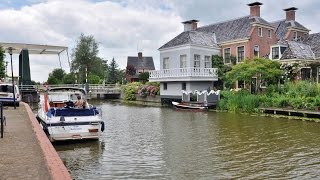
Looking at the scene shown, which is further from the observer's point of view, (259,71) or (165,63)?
(165,63)

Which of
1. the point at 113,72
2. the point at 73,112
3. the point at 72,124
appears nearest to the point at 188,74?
the point at 73,112

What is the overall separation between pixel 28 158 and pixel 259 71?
26.7 meters

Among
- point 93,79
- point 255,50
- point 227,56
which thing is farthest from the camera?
point 93,79

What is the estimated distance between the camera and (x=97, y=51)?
83.9 meters

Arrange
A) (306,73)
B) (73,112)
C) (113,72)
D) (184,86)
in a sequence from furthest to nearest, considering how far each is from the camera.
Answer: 1. (113,72)
2. (184,86)
3. (306,73)
4. (73,112)

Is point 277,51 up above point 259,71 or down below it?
above

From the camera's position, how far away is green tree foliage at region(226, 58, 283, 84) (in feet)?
109

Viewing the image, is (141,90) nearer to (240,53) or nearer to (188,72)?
(188,72)

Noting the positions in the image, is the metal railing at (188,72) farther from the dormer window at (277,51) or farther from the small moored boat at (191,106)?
the dormer window at (277,51)

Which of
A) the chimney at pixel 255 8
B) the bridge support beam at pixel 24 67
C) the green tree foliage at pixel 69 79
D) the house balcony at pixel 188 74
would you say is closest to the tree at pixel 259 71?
the house balcony at pixel 188 74

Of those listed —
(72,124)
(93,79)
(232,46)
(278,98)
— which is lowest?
(72,124)

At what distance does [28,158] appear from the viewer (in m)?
9.76

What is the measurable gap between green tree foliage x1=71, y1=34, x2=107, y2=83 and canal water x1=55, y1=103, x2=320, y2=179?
2444 inches

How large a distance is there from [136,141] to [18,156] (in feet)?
Result: 23.3
